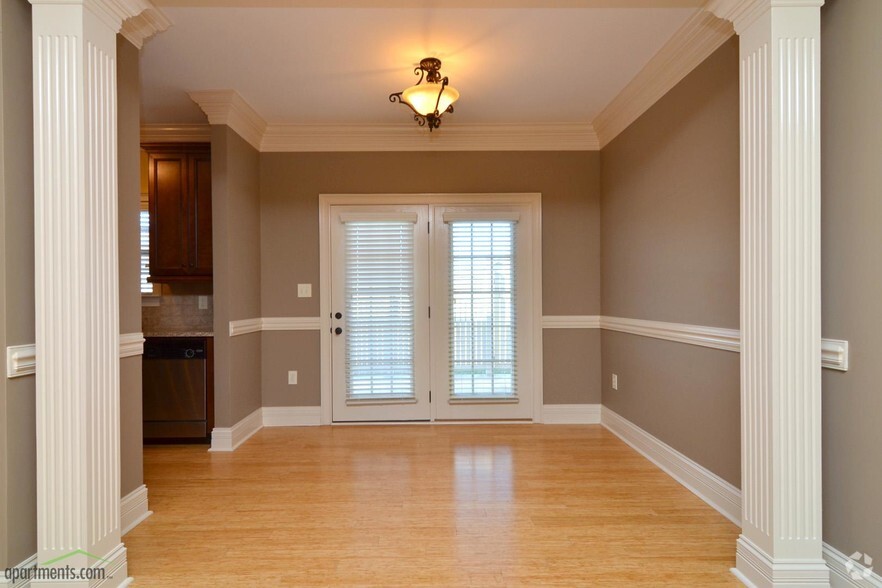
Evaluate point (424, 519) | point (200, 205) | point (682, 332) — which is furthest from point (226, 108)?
point (682, 332)

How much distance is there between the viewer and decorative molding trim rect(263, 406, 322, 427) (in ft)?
15.4

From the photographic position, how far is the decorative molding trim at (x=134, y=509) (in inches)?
103

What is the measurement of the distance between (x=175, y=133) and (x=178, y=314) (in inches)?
64.1

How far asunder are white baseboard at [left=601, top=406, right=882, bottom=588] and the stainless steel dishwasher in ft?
11.0

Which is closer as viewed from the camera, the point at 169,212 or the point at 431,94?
the point at 431,94

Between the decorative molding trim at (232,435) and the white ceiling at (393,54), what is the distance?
8.48ft

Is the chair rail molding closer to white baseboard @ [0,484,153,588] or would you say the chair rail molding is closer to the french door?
the french door

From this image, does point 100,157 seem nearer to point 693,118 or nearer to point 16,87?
point 16,87

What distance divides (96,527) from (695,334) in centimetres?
309

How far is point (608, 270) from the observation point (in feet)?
14.9

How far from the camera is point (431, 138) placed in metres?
4.67

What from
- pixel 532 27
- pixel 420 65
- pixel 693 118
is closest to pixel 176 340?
pixel 420 65

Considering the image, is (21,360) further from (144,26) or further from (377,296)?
(377,296)

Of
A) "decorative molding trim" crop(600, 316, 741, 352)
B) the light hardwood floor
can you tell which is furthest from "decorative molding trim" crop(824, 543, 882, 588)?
"decorative molding trim" crop(600, 316, 741, 352)
